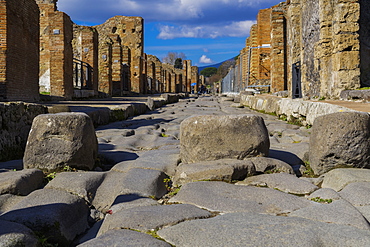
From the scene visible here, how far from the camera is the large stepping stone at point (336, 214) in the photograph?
2111mm

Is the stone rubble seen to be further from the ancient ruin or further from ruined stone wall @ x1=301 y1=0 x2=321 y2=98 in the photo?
ruined stone wall @ x1=301 y1=0 x2=321 y2=98

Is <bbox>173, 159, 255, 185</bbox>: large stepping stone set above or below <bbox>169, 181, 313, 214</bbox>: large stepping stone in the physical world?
above

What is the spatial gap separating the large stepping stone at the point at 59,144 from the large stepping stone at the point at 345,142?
2.19m

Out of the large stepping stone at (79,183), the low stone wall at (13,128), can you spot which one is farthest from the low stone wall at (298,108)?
the low stone wall at (13,128)

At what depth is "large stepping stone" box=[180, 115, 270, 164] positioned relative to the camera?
3.54m

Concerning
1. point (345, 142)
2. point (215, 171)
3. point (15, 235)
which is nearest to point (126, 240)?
point (15, 235)

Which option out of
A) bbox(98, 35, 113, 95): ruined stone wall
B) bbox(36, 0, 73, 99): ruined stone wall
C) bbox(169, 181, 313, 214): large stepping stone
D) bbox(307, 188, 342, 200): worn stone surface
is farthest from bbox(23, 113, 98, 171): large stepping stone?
bbox(98, 35, 113, 95): ruined stone wall

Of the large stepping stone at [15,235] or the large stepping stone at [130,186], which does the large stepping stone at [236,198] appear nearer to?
the large stepping stone at [130,186]

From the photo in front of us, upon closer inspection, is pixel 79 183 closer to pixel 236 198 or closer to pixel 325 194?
pixel 236 198

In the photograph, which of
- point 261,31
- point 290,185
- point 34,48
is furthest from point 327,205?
point 261,31

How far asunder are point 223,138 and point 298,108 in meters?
4.58

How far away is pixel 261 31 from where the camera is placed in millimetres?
21250

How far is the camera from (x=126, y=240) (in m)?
1.83

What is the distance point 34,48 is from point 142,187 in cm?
1000
